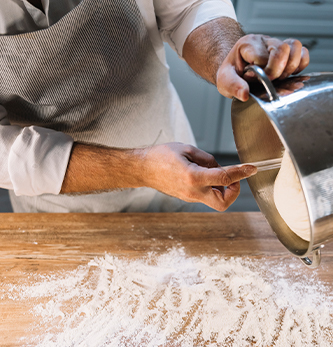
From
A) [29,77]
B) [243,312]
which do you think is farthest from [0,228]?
[243,312]

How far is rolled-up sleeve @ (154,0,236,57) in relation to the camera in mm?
874

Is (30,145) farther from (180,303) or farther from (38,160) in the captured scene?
(180,303)

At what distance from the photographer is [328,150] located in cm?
41

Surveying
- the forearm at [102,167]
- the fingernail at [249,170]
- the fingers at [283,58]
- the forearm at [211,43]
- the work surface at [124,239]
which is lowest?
the work surface at [124,239]

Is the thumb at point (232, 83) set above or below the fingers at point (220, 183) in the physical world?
above

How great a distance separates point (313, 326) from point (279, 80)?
45 cm

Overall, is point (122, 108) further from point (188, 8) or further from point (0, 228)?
point (0, 228)

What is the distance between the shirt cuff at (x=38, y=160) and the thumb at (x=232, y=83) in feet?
1.12

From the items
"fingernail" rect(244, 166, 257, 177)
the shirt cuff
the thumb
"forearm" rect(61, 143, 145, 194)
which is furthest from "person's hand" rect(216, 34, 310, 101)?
the shirt cuff

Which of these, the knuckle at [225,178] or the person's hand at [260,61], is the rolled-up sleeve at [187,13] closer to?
the person's hand at [260,61]

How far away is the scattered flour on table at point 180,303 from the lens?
0.58 meters

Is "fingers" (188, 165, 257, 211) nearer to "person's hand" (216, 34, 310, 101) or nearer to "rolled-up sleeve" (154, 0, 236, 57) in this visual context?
"person's hand" (216, 34, 310, 101)

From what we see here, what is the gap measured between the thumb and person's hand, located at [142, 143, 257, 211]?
0.12 meters

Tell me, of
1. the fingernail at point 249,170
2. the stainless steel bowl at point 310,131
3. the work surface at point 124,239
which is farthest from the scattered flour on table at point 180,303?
the fingernail at point 249,170
